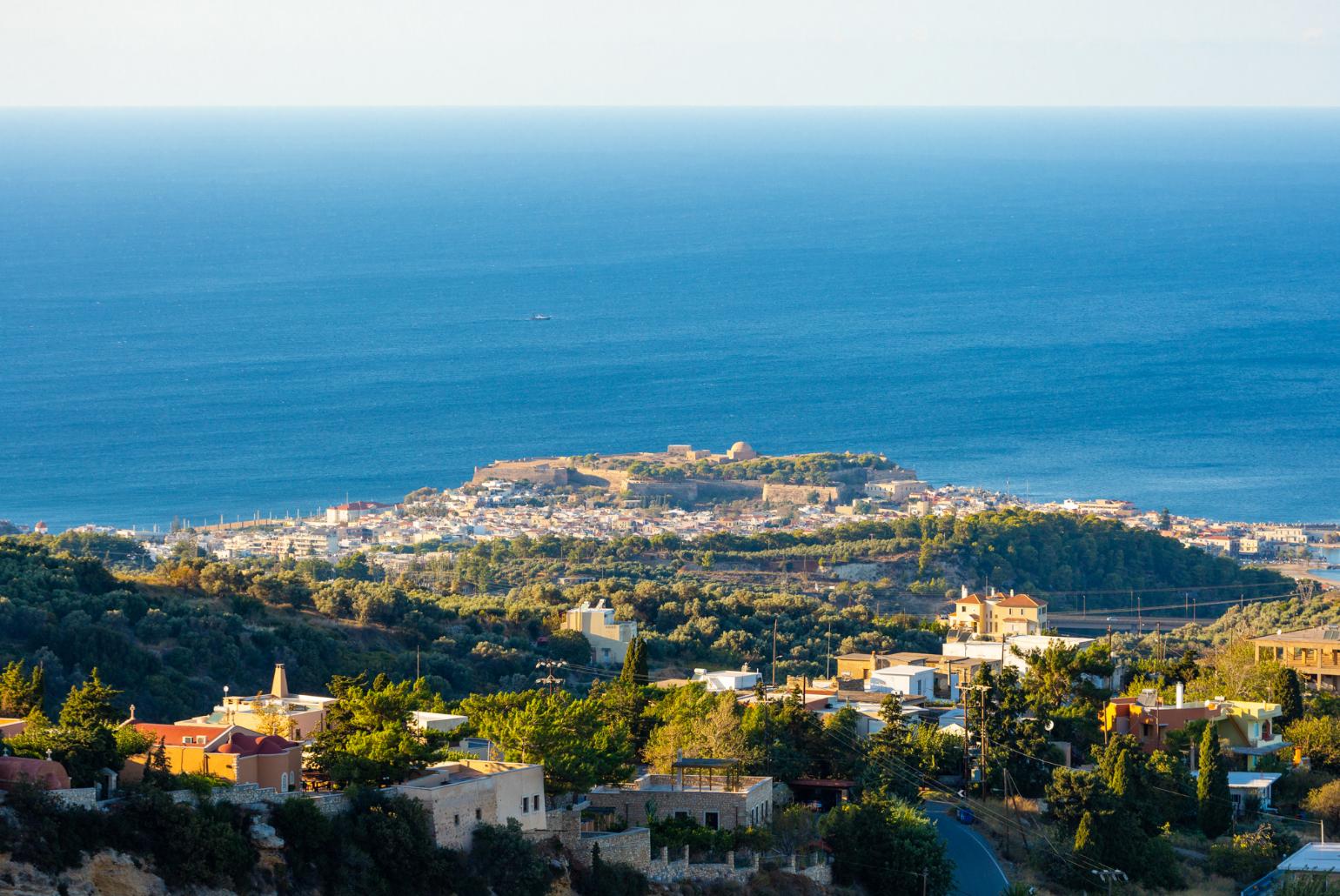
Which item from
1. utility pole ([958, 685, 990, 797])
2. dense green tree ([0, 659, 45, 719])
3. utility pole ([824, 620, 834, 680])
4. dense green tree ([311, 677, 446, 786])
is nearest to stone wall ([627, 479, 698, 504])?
utility pole ([824, 620, 834, 680])

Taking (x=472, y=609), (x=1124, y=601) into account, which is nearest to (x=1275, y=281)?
(x=1124, y=601)

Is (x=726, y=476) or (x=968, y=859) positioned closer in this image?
(x=968, y=859)

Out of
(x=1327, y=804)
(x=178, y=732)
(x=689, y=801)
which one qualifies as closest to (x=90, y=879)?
(x=178, y=732)

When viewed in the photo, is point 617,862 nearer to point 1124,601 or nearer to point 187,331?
point 1124,601

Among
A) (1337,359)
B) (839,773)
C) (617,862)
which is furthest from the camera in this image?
(1337,359)

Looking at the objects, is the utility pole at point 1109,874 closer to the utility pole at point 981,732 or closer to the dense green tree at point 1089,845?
the dense green tree at point 1089,845

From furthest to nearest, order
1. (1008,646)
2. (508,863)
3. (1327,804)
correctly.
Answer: (1008,646) → (1327,804) → (508,863)

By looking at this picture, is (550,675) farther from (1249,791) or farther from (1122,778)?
(1249,791)
